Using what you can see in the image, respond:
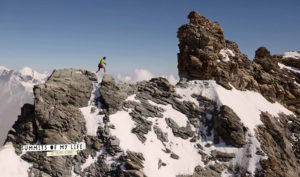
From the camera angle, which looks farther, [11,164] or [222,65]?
[222,65]

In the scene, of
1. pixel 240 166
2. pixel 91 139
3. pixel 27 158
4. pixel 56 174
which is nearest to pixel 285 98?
pixel 240 166

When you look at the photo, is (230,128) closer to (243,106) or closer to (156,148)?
(243,106)

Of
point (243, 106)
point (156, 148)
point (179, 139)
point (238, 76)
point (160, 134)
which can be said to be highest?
point (238, 76)

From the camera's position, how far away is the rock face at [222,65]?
124ft

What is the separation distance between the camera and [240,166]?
26438mm

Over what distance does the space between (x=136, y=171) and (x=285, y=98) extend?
1591 inches

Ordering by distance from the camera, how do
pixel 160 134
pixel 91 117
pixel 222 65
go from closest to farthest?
pixel 91 117
pixel 160 134
pixel 222 65

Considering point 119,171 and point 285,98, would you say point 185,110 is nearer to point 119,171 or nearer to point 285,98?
point 119,171

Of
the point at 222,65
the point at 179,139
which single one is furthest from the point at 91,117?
the point at 222,65

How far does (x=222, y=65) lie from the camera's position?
126ft

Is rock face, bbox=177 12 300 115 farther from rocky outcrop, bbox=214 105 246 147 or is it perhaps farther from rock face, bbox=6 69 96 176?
rock face, bbox=6 69 96 176

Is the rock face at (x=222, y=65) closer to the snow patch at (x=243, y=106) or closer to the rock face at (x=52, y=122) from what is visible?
the snow patch at (x=243, y=106)

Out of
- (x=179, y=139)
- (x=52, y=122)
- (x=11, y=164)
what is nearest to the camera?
(x=11, y=164)

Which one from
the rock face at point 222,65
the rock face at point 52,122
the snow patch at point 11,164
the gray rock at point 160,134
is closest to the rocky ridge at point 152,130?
the gray rock at point 160,134
